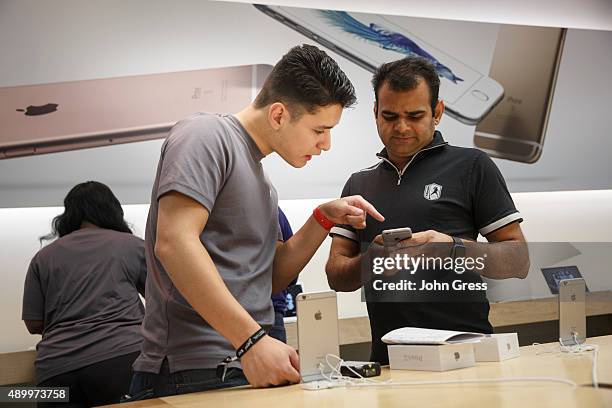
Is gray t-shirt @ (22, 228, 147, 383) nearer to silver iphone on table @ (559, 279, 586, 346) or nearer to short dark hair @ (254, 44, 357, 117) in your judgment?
short dark hair @ (254, 44, 357, 117)

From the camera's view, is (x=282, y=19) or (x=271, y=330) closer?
(x=271, y=330)

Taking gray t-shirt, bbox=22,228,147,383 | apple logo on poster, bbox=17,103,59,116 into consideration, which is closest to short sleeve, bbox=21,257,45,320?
gray t-shirt, bbox=22,228,147,383

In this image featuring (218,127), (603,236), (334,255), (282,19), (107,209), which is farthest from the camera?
(603,236)

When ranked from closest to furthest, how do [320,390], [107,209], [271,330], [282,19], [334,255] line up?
[320,390] < [271,330] < [334,255] < [107,209] < [282,19]

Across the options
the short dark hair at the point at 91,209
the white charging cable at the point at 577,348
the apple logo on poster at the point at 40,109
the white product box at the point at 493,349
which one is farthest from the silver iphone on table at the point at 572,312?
the apple logo on poster at the point at 40,109

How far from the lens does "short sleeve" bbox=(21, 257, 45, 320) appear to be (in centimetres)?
283

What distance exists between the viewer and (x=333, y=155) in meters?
3.49

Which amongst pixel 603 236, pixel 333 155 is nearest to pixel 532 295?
pixel 333 155

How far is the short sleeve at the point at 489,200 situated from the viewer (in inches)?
78.4

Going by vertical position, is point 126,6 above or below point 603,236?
above

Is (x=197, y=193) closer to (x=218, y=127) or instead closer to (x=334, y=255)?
(x=218, y=127)

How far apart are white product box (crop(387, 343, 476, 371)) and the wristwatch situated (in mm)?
258

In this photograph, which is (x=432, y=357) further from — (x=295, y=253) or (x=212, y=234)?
(x=212, y=234)

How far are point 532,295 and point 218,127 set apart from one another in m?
1.04
